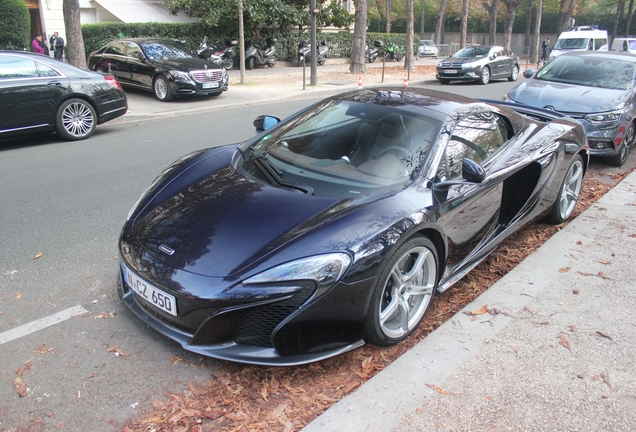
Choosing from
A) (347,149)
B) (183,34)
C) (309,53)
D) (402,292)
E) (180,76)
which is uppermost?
(183,34)

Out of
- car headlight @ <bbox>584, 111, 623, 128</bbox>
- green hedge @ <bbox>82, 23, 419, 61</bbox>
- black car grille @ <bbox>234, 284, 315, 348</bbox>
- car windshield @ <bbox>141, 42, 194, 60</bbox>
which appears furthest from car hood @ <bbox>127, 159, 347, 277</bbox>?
green hedge @ <bbox>82, 23, 419, 61</bbox>

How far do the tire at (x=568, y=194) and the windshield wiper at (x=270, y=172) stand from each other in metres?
2.78

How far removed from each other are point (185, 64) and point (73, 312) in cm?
1116

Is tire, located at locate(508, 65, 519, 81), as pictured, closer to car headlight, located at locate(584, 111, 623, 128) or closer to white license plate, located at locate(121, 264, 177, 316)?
car headlight, located at locate(584, 111, 623, 128)

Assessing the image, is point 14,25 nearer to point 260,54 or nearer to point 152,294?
point 260,54

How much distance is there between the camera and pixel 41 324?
128 inches

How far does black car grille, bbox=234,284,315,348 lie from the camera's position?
2.58m

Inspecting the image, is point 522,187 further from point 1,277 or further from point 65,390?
point 1,277

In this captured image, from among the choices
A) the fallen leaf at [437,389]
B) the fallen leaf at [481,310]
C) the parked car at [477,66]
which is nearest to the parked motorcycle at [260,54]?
the parked car at [477,66]

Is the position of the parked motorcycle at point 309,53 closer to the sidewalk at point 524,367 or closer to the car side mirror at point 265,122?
the car side mirror at point 265,122

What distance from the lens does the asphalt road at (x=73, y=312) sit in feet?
8.57

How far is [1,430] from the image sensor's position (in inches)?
94.7

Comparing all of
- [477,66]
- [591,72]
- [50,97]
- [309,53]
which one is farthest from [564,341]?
[309,53]

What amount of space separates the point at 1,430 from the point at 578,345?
3105 millimetres
